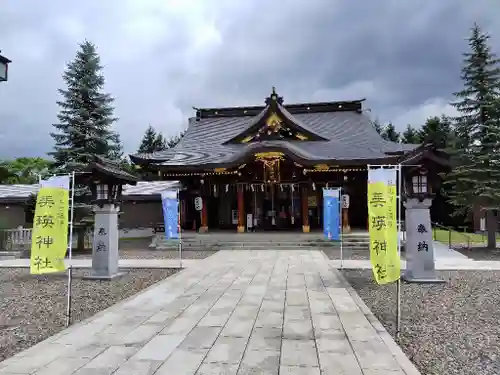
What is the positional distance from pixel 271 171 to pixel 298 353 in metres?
13.9

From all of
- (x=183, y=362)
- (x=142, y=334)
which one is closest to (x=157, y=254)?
(x=142, y=334)

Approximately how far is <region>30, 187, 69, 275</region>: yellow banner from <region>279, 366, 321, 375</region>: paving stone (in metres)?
4.00

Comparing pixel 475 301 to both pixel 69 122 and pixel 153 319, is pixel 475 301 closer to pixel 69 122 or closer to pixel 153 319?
pixel 153 319

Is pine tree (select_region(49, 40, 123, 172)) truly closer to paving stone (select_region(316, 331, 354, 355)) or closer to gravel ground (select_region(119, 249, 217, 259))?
gravel ground (select_region(119, 249, 217, 259))

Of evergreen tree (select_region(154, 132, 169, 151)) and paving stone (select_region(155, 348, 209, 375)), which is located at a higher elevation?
evergreen tree (select_region(154, 132, 169, 151))

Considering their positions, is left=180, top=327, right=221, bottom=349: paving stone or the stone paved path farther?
left=180, top=327, right=221, bottom=349: paving stone

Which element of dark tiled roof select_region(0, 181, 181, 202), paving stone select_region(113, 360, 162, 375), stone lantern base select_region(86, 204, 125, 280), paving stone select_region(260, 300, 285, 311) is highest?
dark tiled roof select_region(0, 181, 181, 202)

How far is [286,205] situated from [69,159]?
10577 millimetres

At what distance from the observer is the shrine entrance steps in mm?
15031

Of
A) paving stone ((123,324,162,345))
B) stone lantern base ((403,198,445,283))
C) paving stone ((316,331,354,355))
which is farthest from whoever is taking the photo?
stone lantern base ((403,198,445,283))

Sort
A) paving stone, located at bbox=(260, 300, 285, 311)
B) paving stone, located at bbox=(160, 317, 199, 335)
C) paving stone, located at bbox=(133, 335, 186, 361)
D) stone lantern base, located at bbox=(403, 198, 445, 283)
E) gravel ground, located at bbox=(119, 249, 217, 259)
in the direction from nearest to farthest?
paving stone, located at bbox=(133, 335, 186, 361) → paving stone, located at bbox=(160, 317, 199, 335) → paving stone, located at bbox=(260, 300, 285, 311) → stone lantern base, located at bbox=(403, 198, 445, 283) → gravel ground, located at bbox=(119, 249, 217, 259)

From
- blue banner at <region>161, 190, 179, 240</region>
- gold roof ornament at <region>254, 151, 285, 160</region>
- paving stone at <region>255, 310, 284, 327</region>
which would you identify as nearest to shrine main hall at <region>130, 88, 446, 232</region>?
gold roof ornament at <region>254, 151, 285, 160</region>

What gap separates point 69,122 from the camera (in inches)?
663

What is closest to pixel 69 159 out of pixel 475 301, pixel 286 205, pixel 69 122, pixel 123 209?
pixel 69 122
